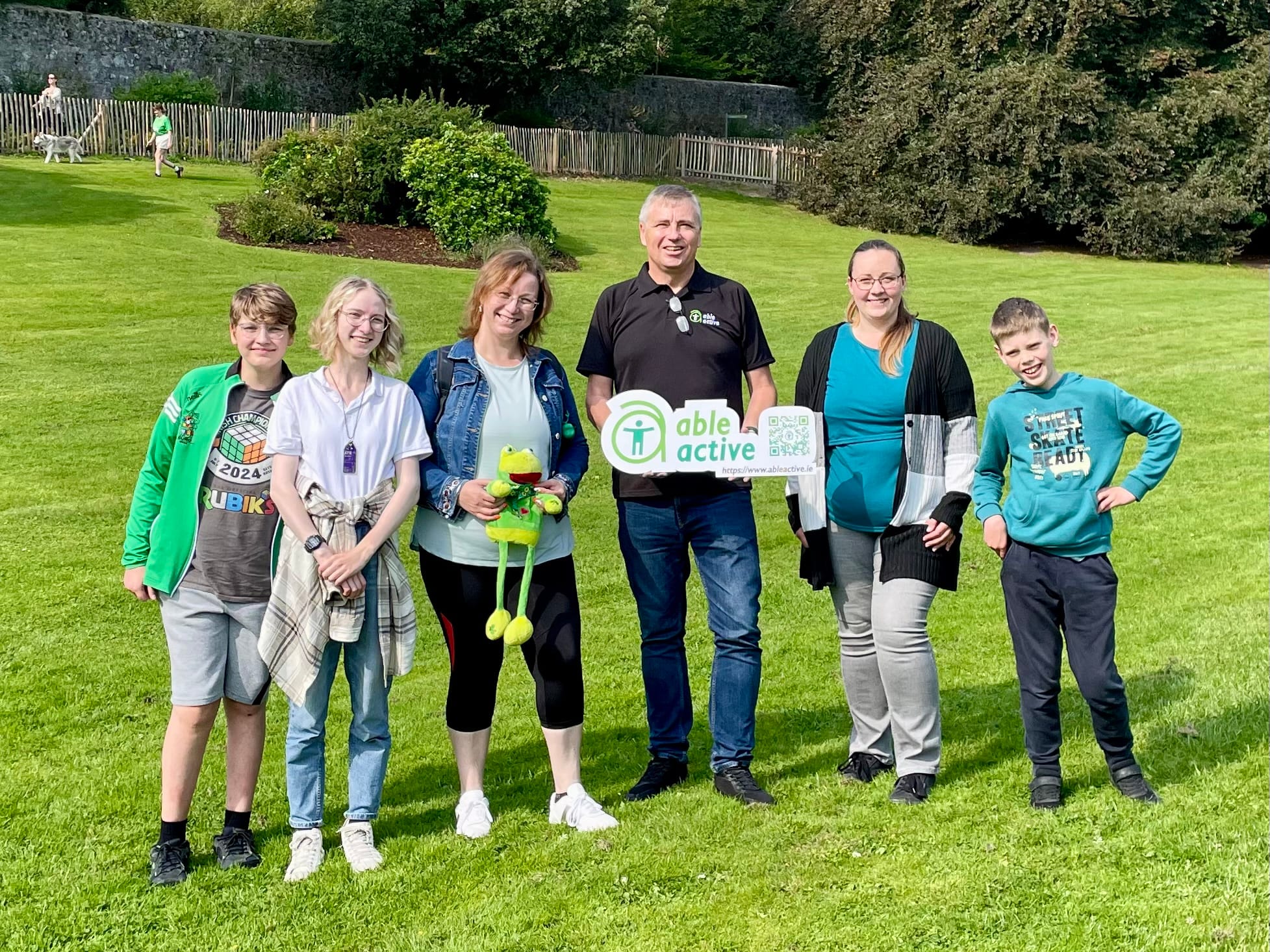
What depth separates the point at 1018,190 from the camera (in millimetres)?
30484

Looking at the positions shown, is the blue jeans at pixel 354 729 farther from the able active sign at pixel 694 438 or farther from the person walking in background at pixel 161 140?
the person walking in background at pixel 161 140

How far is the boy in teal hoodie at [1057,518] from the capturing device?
4496 mm

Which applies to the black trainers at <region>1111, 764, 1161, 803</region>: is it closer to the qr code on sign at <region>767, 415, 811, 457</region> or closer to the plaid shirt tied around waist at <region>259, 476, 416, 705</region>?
the qr code on sign at <region>767, 415, 811, 457</region>

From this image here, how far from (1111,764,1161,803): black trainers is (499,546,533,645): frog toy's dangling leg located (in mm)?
2323

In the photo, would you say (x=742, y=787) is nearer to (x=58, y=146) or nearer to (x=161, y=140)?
(x=161, y=140)

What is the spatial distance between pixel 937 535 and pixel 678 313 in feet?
4.23

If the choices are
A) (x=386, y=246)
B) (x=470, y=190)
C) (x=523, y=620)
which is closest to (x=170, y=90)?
(x=386, y=246)

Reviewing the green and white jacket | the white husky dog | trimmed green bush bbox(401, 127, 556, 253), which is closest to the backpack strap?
the green and white jacket

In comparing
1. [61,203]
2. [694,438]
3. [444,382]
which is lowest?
[694,438]

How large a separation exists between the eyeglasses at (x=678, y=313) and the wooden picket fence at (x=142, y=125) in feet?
80.4

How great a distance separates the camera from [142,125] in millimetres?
29844

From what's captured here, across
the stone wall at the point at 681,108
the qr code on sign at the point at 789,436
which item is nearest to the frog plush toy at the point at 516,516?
the qr code on sign at the point at 789,436

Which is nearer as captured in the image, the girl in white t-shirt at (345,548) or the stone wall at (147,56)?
the girl in white t-shirt at (345,548)

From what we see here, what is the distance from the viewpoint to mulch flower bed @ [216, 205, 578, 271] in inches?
811
